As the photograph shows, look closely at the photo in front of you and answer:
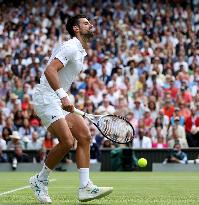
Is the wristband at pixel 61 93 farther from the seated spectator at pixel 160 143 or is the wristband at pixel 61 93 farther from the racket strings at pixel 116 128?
the seated spectator at pixel 160 143

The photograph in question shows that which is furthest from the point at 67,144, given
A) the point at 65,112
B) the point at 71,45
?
the point at 71,45

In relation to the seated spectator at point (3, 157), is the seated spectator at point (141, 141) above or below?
above

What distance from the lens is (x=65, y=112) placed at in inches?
417

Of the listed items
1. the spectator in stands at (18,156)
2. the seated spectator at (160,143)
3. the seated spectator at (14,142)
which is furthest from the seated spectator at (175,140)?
the seated spectator at (14,142)

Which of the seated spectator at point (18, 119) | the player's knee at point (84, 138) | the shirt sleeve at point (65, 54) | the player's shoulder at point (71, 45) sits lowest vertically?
the player's knee at point (84, 138)

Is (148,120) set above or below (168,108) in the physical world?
below

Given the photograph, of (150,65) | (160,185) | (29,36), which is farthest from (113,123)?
(29,36)

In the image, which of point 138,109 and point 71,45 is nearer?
point 71,45

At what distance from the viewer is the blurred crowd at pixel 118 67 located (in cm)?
2361

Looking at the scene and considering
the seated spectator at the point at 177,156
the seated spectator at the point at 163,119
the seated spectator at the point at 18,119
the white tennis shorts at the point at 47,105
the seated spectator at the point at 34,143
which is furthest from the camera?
the seated spectator at the point at 18,119

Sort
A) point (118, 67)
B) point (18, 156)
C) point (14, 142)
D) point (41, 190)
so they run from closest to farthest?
point (41, 190) < point (18, 156) < point (14, 142) < point (118, 67)

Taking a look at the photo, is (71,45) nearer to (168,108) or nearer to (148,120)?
(148,120)

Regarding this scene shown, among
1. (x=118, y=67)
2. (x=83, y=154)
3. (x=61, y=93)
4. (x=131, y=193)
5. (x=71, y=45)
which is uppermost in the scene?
(x=118, y=67)

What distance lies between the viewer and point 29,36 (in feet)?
92.3
